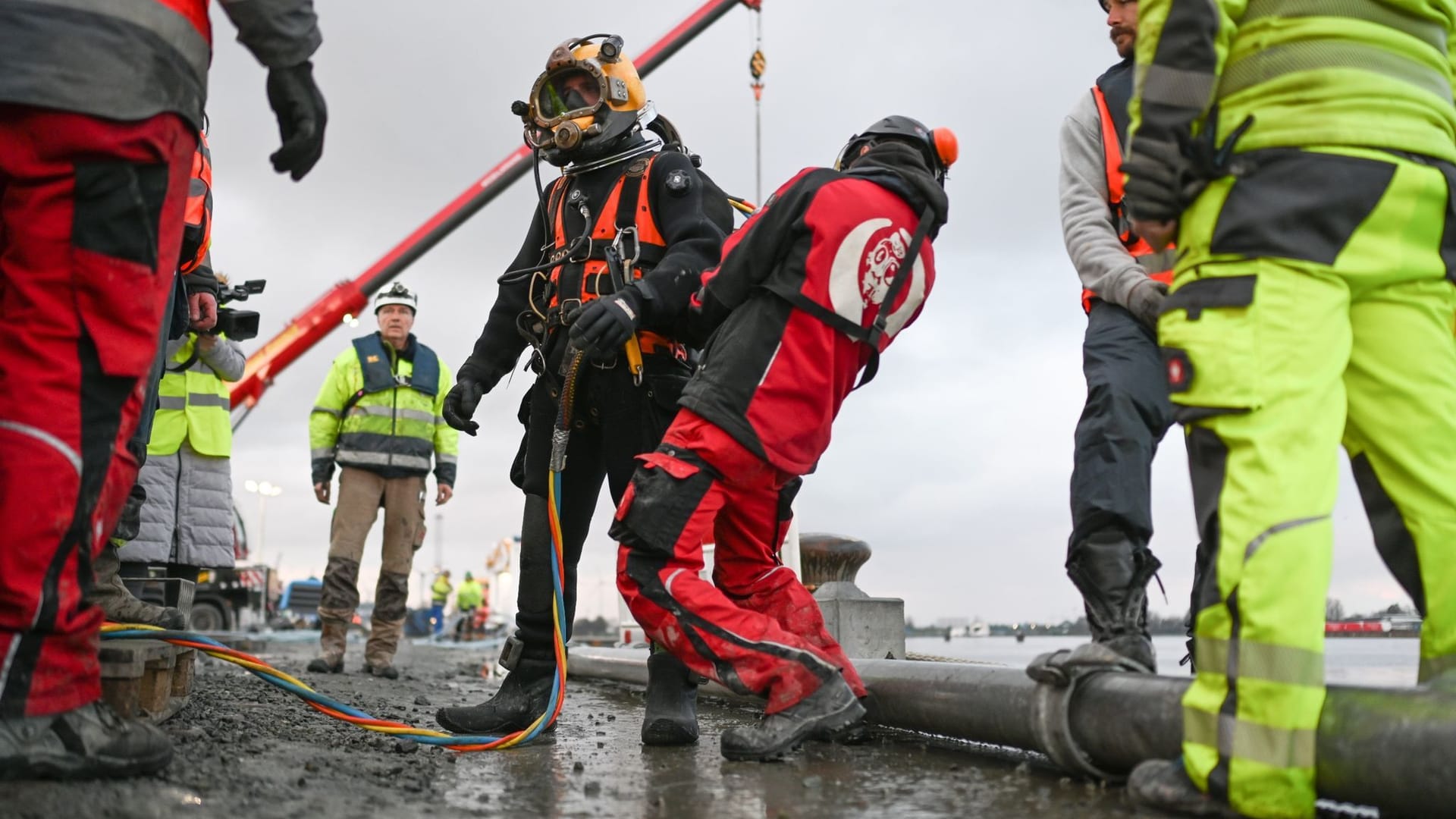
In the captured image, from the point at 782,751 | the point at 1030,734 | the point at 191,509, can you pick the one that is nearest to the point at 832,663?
the point at 782,751

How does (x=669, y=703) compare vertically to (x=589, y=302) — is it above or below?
below

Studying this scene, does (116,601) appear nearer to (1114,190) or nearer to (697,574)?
(697,574)

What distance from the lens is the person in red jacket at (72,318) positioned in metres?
2.27

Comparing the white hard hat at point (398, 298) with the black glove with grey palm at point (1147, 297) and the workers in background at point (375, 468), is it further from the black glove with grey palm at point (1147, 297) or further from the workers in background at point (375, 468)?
the black glove with grey palm at point (1147, 297)

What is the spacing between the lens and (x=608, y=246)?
4066 millimetres

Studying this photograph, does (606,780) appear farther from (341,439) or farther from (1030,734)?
(341,439)

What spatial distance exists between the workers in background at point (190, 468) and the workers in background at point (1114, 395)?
4.64 meters

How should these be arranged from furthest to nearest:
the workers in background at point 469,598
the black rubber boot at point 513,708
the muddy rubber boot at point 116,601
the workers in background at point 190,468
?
the workers in background at point 469,598, the workers in background at point 190,468, the muddy rubber boot at point 116,601, the black rubber boot at point 513,708

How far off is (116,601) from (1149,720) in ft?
11.5

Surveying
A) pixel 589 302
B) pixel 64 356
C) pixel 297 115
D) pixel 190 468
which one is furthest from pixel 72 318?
pixel 190 468

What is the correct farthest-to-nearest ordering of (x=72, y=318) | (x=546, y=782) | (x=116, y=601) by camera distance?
(x=116, y=601)
(x=546, y=782)
(x=72, y=318)

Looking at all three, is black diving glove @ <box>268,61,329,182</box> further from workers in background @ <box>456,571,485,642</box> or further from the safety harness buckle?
workers in background @ <box>456,571,485,642</box>

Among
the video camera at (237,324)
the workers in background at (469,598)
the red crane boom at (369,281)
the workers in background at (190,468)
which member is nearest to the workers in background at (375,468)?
the workers in background at (190,468)

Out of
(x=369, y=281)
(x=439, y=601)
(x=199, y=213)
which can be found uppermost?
(x=369, y=281)
